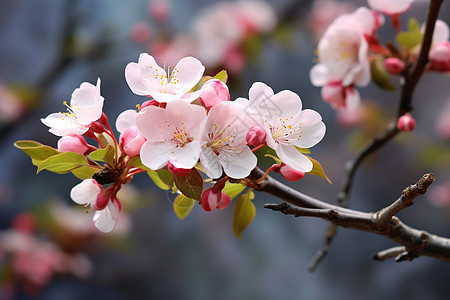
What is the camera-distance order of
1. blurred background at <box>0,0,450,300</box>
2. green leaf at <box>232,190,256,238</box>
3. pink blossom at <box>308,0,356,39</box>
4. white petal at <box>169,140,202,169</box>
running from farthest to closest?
1. pink blossom at <box>308,0,356,39</box>
2. blurred background at <box>0,0,450,300</box>
3. green leaf at <box>232,190,256,238</box>
4. white petal at <box>169,140,202,169</box>

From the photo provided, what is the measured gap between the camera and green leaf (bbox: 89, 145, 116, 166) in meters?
0.41

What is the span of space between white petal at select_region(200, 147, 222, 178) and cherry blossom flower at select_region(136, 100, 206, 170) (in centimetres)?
1

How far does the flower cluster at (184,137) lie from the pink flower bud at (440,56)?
0.32m

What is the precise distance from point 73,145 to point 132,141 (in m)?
0.07

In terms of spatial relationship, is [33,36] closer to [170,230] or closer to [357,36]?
[170,230]

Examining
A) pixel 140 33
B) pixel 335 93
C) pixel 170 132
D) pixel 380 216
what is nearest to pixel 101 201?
pixel 170 132

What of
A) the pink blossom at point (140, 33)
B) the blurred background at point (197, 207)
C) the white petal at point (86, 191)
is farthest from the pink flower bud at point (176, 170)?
the pink blossom at point (140, 33)

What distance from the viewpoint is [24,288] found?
1.63m

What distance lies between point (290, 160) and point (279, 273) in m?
1.23

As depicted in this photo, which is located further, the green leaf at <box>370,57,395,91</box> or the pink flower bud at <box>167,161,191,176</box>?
the green leaf at <box>370,57,395,91</box>

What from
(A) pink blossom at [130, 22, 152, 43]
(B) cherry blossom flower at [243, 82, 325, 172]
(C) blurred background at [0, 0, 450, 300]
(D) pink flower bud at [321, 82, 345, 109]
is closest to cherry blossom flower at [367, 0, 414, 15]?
(D) pink flower bud at [321, 82, 345, 109]

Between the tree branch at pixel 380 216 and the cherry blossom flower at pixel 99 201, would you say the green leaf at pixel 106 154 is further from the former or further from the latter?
the tree branch at pixel 380 216

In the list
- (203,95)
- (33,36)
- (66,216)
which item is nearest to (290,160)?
(203,95)

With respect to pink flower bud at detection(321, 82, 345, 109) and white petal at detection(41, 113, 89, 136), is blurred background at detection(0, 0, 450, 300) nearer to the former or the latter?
pink flower bud at detection(321, 82, 345, 109)
